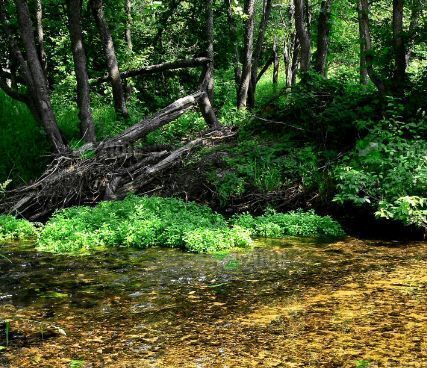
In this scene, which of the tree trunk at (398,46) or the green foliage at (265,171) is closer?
the green foliage at (265,171)

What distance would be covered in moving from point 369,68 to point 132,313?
856cm

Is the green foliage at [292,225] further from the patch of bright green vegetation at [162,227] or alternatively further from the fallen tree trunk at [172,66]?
the fallen tree trunk at [172,66]

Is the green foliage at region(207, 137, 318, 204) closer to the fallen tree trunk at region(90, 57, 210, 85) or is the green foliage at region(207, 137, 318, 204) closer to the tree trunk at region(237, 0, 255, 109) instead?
the fallen tree trunk at region(90, 57, 210, 85)

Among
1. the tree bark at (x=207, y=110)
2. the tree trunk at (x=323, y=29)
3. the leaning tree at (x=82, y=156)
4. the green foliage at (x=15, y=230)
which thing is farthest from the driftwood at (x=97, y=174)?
the tree trunk at (x=323, y=29)

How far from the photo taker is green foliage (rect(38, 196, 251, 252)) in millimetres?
7757

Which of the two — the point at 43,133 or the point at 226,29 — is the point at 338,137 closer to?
the point at 43,133

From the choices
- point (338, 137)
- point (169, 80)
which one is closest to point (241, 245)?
point (338, 137)

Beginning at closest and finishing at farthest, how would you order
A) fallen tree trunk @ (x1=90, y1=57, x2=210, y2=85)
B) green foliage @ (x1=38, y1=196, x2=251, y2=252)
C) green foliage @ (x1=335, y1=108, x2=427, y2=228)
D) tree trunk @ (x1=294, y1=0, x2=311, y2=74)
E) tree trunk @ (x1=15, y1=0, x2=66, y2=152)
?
green foliage @ (x1=335, y1=108, x2=427, y2=228) → green foliage @ (x1=38, y1=196, x2=251, y2=252) → tree trunk @ (x1=15, y1=0, x2=66, y2=152) → tree trunk @ (x1=294, y1=0, x2=311, y2=74) → fallen tree trunk @ (x1=90, y1=57, x2=210, y2=85)

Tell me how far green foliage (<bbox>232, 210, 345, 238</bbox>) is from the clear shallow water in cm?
99

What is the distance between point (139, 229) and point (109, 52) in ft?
29.5

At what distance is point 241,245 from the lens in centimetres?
777

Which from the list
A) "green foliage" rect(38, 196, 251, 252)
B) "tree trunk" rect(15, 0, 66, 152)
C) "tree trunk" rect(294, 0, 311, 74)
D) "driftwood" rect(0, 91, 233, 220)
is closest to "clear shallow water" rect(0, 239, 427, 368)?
"green foliage" rect(38, 196, 251, 252)

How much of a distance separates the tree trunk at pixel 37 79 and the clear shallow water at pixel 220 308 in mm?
5396

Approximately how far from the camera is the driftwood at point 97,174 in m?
10.5
